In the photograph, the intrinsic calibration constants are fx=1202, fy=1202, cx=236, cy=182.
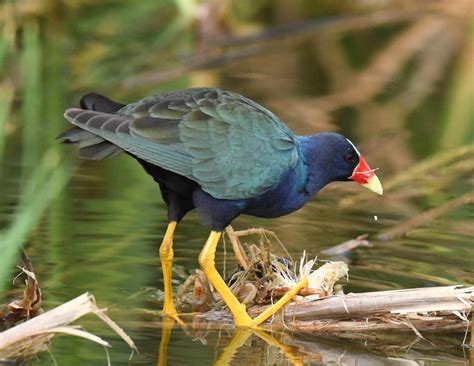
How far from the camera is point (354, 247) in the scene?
5.58 m

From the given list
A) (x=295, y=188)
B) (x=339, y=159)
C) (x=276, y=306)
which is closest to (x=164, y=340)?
(x=276, y=306)

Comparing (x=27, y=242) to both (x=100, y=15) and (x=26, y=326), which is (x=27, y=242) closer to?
(x=26, y=326)

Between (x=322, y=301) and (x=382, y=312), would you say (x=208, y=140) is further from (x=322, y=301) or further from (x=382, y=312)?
(x=382, y=312)

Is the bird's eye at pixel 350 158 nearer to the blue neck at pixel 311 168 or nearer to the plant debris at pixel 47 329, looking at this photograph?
the blue neck at pixel 311 168

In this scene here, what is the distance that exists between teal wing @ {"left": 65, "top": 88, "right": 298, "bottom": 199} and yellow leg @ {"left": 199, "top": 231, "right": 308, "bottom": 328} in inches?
9.2

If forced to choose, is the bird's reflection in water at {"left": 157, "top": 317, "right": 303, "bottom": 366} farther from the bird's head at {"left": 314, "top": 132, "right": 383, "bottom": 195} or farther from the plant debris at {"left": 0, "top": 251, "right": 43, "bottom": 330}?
the bird's head at {"left": 314, "top": 132, "right": 383, "bottom": 195}

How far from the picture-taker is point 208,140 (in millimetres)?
4676

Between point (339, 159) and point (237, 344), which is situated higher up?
point (339, 159)

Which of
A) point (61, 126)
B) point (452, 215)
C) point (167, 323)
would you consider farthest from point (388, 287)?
point (61, 126)

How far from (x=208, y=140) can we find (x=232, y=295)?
608mm

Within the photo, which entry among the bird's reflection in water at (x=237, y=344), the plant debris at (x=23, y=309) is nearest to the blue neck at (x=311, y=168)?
the bird's reflection in water at (x=237, y=344)

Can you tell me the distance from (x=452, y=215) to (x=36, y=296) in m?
2.86

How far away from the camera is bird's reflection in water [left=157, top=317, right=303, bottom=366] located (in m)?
4.14

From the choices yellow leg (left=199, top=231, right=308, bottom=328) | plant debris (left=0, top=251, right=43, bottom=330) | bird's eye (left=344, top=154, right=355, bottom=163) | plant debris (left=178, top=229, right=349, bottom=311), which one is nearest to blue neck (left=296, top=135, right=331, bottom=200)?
bird's eye (left=344, top=154, right=355, bottom=163)
